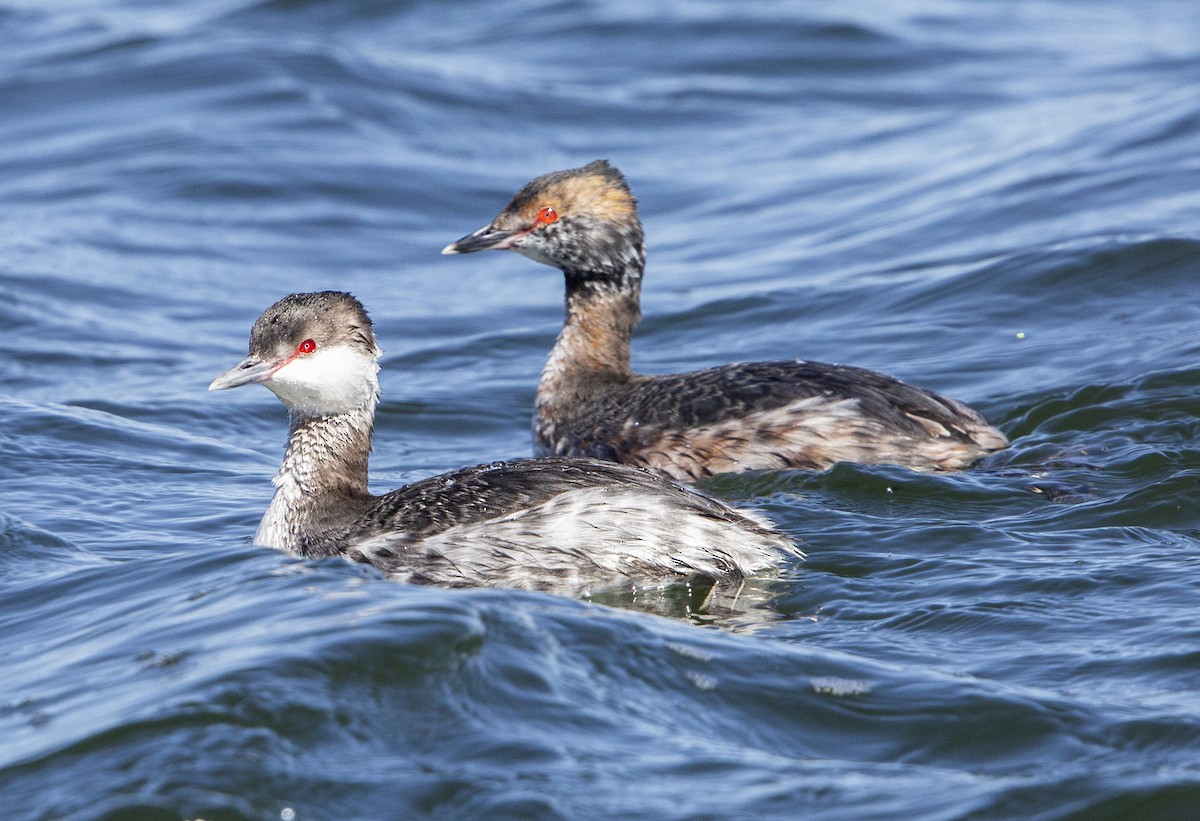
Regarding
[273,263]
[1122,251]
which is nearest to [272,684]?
[1122,251]

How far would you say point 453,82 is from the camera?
17.8m

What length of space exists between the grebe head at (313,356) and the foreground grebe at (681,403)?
1608 mm

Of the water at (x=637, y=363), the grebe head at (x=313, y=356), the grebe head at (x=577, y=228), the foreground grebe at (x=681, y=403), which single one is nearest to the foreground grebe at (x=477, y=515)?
the grebe head at (x=313, y=356)

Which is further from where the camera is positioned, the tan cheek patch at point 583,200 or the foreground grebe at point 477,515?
the tan cheek patch at point 583,200

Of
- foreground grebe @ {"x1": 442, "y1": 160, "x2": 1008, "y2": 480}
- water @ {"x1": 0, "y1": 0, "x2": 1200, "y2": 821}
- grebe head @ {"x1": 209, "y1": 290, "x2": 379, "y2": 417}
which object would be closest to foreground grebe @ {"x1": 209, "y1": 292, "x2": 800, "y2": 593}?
grebe head @ {"x1": 209, "y1": 290, "x2": 379, "y2": 417}

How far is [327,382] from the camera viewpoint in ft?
22.7

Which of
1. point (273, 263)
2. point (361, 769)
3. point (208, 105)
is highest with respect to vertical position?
point (208, 105)

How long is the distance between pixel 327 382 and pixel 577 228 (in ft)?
8.85

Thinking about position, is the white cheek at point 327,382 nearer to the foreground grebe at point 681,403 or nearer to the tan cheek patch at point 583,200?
the foreground grebe at point 681,403

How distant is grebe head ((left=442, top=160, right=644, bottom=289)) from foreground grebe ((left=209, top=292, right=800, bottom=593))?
2432 millimetres

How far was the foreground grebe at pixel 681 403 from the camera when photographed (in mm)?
7812

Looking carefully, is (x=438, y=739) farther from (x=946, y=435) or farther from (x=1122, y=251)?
(x=1122, y=251)

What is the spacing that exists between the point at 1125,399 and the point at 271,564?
443 centimetres

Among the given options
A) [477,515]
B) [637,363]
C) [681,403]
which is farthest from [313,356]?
[637,363]
